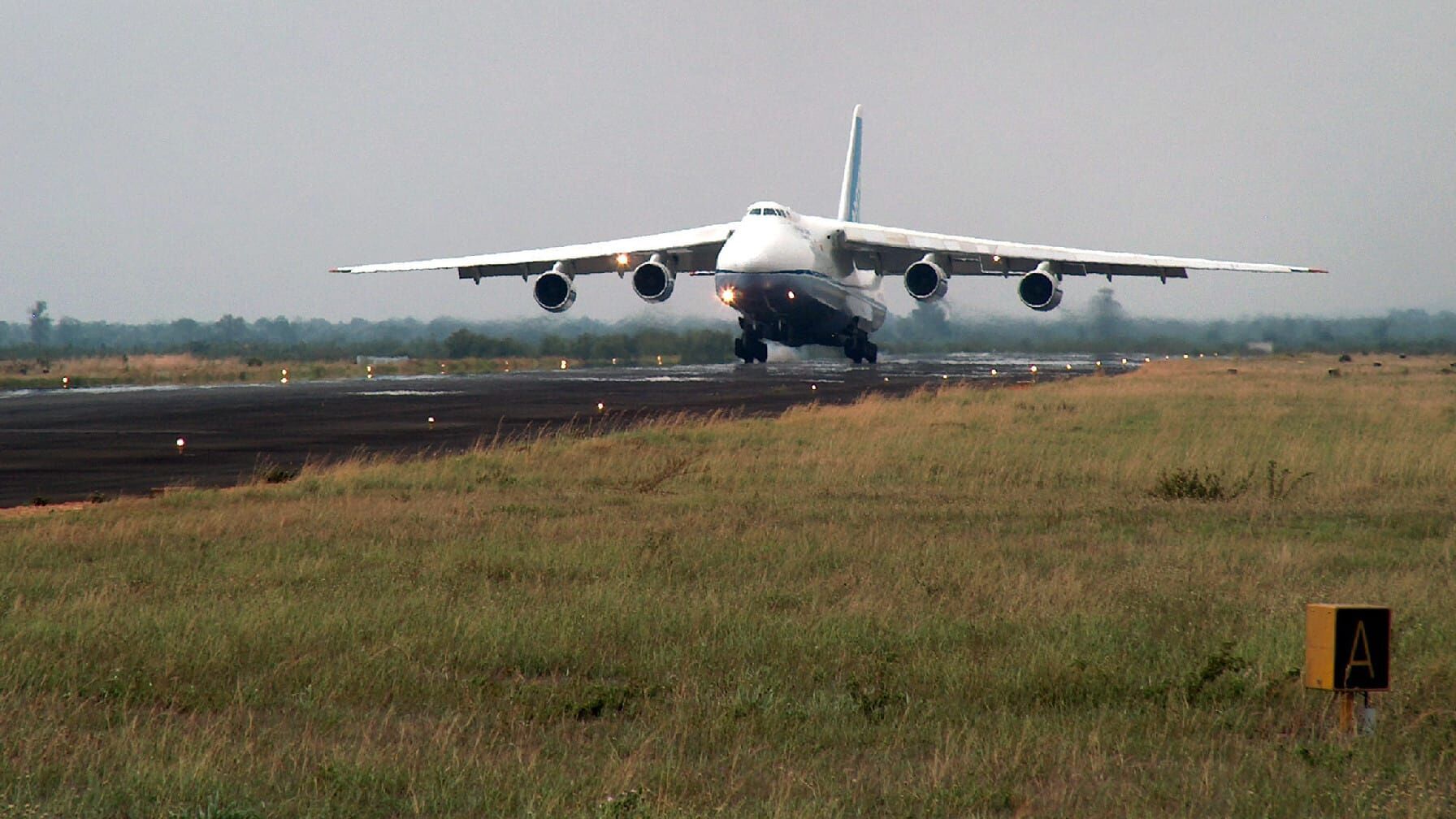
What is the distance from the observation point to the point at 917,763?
18.6 ft

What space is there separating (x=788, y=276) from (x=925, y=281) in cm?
→ 399

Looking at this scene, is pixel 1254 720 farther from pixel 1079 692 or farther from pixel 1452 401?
pixel 1452 401

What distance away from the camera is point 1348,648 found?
5.79m

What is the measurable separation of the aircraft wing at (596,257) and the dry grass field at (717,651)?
28.0 meters

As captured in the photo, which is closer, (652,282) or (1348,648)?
(1348,648)

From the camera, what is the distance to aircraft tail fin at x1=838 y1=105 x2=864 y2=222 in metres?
58.5

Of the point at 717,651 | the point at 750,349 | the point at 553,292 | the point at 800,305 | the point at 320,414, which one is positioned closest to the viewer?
the point at 717,651

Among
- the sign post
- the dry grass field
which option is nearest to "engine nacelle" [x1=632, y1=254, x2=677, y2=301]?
the dry grass field

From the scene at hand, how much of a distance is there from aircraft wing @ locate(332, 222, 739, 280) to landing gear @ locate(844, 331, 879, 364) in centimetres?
598

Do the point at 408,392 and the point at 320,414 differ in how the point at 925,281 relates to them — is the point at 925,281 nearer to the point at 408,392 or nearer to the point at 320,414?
the point at 408,392

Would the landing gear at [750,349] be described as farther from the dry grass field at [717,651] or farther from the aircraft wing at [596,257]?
the dry grass field at [717,651]

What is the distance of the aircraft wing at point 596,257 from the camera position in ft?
140

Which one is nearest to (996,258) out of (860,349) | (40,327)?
(860,349)

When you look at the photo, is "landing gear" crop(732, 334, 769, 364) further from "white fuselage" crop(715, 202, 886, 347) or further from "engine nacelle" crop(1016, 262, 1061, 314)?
"engine nacelle" crop(1016, 262, 1061, 314)
